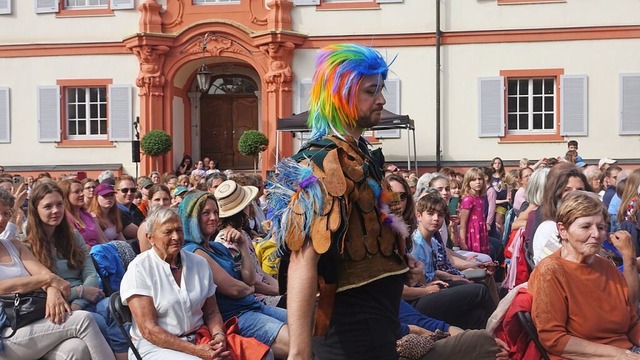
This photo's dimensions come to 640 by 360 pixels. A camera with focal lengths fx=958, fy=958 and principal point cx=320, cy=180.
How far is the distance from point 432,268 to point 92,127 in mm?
18709

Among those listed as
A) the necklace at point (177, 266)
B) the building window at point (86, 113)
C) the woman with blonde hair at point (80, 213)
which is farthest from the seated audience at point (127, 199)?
the building window at point (86, 113)

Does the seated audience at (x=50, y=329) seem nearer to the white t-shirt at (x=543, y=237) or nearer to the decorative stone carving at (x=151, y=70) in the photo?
the white t-shirt at (x=543, y=237)

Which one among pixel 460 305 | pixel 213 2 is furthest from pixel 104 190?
pixel 213 2

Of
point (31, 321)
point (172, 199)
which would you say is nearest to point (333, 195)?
point (31, 321)

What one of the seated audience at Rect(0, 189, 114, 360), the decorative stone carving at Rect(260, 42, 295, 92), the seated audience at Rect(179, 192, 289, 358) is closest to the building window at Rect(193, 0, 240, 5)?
the decorative stone carving at Rect(260, 42, 295, 92)

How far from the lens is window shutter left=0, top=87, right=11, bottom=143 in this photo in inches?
971

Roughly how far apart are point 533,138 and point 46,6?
502 inches

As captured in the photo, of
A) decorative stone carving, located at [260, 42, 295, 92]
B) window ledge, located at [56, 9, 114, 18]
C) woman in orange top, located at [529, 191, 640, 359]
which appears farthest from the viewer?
window ledge, located at [56, 9, 114, 18]

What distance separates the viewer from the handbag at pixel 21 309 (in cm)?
593

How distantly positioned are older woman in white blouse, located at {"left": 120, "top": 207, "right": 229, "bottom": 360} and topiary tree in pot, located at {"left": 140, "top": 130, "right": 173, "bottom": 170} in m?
17.1

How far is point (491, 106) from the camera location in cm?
2336

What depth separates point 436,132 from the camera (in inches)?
923

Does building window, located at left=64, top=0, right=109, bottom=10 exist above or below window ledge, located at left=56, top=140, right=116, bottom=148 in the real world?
above

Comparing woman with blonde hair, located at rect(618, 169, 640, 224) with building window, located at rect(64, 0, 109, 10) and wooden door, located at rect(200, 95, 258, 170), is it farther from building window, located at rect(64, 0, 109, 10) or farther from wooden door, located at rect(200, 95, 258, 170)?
building window, located at rect(64, 0, 109, 10)
